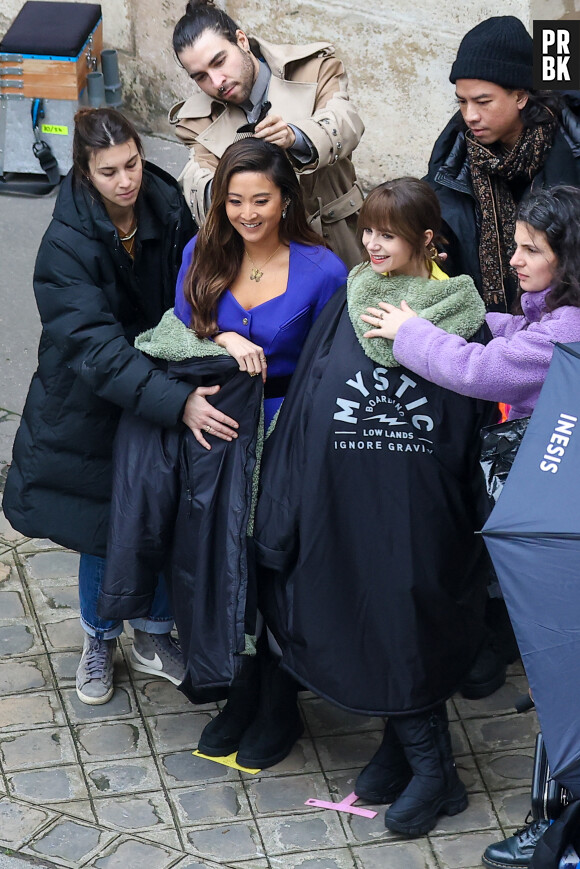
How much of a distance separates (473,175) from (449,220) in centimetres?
15

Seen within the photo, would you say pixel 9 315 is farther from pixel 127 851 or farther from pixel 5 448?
pixel 127 851

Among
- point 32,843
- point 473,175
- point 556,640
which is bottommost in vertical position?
point 32,843

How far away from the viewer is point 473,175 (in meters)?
3.88

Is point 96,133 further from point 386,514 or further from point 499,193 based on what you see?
point 386,514

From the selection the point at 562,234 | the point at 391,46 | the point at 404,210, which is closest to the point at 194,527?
the point at 404,210

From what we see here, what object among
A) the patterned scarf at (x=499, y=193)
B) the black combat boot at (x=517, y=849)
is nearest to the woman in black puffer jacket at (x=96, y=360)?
the patterned scarf at (x=499, y=193)

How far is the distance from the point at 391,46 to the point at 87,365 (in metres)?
3.62

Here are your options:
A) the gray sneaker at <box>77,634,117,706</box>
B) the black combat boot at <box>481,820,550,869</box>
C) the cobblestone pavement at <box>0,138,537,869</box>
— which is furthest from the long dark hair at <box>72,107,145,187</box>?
the black combat boot at <box>481,820,550,869</box>

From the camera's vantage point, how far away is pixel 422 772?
3719 mm

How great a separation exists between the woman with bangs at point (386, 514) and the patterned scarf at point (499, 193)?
366 millimetres

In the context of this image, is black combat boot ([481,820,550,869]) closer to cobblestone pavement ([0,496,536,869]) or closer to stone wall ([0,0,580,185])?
cobblestone pavement ([0,496,536,869])

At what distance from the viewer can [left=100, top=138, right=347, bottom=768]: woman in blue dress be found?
11.8 ft

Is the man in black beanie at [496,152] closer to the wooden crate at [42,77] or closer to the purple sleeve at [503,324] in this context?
the purple sleeve at [503,324]

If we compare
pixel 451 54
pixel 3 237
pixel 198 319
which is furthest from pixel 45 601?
pixel 451 54
